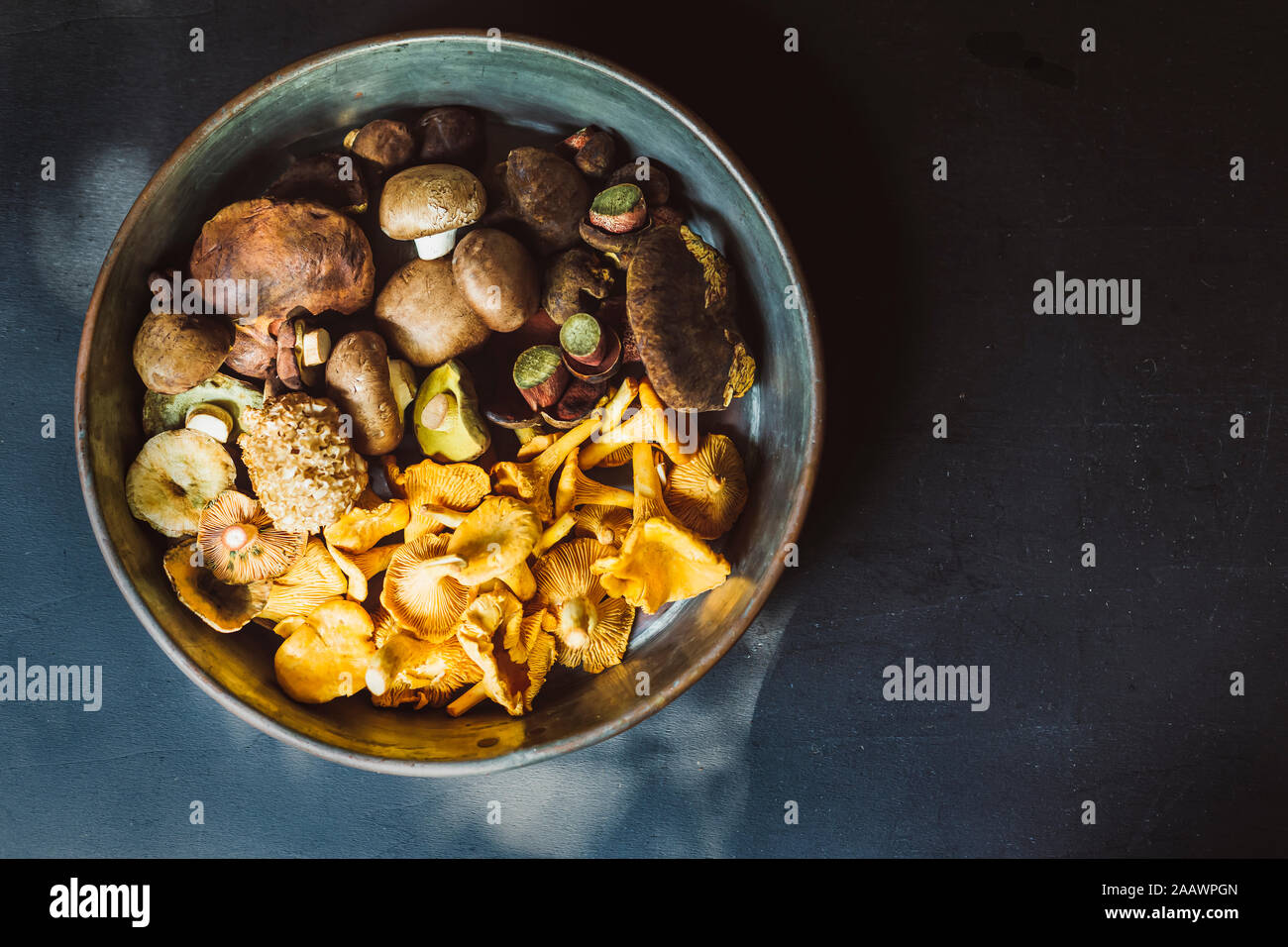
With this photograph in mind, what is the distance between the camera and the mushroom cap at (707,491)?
6.61ft

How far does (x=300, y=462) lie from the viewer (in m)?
1.81

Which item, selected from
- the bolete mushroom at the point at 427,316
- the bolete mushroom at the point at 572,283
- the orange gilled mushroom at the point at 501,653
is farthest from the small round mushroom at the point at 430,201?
the orange gilled mushroom at the point at 501,653

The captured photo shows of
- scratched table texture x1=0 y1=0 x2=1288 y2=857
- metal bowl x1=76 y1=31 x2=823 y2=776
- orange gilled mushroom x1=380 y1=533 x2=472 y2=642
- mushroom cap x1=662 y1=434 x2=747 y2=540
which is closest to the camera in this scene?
metal bowl x1=76 y1=31 x2=823 y2=776

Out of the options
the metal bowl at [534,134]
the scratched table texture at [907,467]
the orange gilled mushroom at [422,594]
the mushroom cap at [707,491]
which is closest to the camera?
the metal bowl at [534,134]

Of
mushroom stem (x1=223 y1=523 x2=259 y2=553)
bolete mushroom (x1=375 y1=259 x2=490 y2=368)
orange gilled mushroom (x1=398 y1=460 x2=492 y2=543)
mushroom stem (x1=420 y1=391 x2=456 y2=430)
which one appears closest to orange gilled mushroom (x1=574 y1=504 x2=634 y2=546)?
orange gilled mushroom (x1=398 y1=460 x2=492 y2=543)

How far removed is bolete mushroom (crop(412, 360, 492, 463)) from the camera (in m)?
1.95

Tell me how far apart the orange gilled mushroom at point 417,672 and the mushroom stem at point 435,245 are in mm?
994

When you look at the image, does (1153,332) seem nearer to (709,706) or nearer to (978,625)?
(978,625)

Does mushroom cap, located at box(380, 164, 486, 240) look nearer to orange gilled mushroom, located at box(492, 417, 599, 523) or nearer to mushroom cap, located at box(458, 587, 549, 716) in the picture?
orange gilled mushroom, located at box(492, 417, 599, 523)

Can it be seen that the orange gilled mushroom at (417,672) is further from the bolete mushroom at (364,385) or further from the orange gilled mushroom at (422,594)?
the bolete mushroom at (364,385)

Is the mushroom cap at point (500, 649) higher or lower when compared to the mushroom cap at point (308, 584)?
lower

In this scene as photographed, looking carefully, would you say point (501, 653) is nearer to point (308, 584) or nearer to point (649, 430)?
point (308, 584)

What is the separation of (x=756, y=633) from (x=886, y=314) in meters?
1.02

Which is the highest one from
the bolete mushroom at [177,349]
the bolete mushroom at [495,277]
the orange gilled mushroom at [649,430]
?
the bolete mushroom at [495,277]
